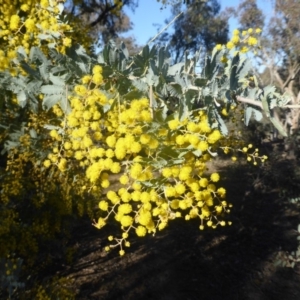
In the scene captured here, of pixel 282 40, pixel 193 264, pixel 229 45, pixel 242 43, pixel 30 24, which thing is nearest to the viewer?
pixel 229 45

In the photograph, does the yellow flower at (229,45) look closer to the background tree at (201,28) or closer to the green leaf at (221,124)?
the green leaf at (221,124)

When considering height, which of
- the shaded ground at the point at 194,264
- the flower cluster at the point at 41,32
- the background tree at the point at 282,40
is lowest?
the shaded ground at the point at 194,264

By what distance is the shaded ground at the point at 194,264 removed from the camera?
5.21 m

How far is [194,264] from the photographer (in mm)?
5945

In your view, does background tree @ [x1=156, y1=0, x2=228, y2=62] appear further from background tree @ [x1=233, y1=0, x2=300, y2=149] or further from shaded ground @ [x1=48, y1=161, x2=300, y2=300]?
shaded ground @ [x1=48, y1=161, x2=300, y2=300]

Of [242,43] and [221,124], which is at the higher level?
[242,43]

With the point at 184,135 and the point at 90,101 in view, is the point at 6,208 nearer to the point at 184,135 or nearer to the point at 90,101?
the point at 90,101

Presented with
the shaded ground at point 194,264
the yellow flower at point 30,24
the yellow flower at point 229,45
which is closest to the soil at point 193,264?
the shaded ground at point 194,264

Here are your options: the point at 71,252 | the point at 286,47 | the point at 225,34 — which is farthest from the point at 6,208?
the point at 225,34

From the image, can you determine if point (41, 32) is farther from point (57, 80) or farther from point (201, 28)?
point (201, 28)

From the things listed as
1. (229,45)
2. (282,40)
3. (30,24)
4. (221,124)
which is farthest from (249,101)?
(282,40)

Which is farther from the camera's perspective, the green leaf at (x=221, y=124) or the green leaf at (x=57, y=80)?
the green leaf at (x=57, y=80)

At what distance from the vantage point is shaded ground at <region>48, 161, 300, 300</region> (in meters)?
5.21

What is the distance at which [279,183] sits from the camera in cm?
977
